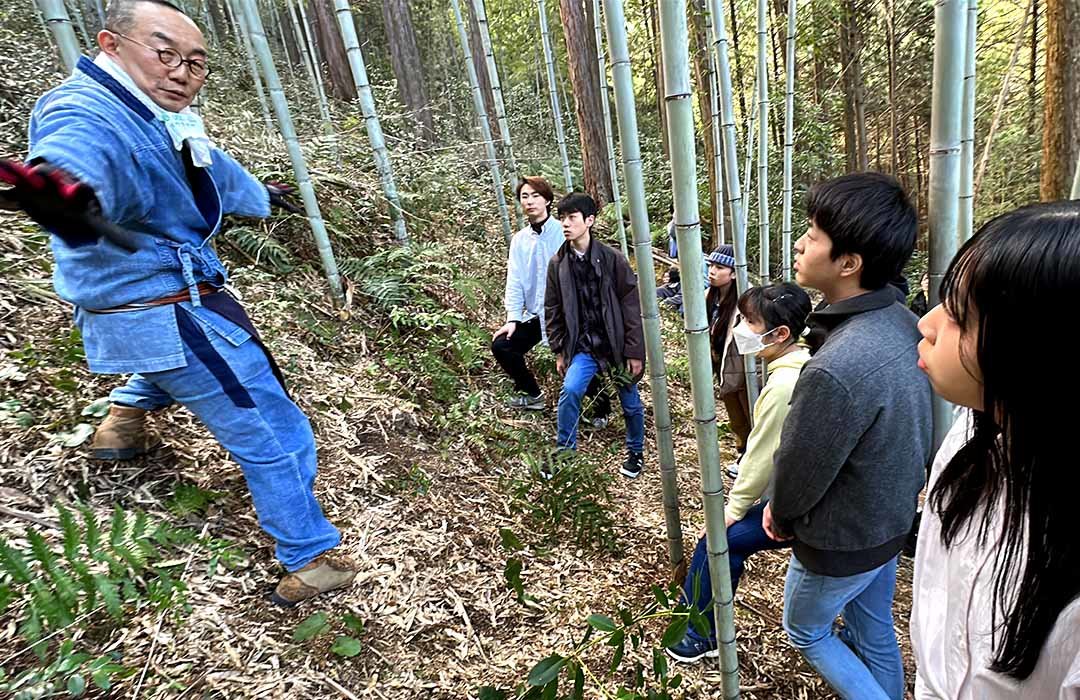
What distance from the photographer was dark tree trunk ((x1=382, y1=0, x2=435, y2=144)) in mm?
7941

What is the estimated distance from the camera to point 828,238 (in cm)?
152

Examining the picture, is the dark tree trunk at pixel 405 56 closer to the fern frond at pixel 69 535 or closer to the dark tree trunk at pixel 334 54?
the dark tree trunk at pixel 334 54

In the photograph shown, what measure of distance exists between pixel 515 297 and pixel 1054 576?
329 centimetres

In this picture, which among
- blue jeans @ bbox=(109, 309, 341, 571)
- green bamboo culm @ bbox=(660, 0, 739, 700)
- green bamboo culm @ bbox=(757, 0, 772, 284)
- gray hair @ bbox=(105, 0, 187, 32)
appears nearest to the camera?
green bamboo culm @ bbox=(660, 0, 739, 700)

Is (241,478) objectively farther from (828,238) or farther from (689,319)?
(828,238)

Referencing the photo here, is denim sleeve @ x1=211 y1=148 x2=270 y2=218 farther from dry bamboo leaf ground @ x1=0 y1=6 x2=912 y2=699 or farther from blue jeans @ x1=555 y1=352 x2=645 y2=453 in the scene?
blue jeans @ x1=555 y1=352 x2=645 y2=453

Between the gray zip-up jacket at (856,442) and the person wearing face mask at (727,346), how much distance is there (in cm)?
188

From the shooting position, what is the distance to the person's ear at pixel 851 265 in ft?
4.91

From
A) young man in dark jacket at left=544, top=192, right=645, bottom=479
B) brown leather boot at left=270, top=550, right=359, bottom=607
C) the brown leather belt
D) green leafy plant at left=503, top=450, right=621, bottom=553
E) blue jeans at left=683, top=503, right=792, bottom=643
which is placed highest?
the brown leather belt

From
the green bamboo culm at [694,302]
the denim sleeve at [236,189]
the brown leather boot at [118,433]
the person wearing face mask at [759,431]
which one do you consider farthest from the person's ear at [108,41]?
the person wearing face mask at [759,431]

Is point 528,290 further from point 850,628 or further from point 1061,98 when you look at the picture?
point 1061,98

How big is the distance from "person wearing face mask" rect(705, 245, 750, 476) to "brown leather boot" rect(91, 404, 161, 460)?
3.04m

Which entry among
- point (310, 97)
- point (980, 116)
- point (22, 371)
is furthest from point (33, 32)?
point (980, 116)

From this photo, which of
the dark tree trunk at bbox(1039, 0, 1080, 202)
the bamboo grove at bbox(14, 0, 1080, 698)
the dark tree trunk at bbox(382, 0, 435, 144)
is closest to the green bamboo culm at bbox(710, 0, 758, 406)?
the bamboo grove at bbox(14, 0, 1080, 698)
